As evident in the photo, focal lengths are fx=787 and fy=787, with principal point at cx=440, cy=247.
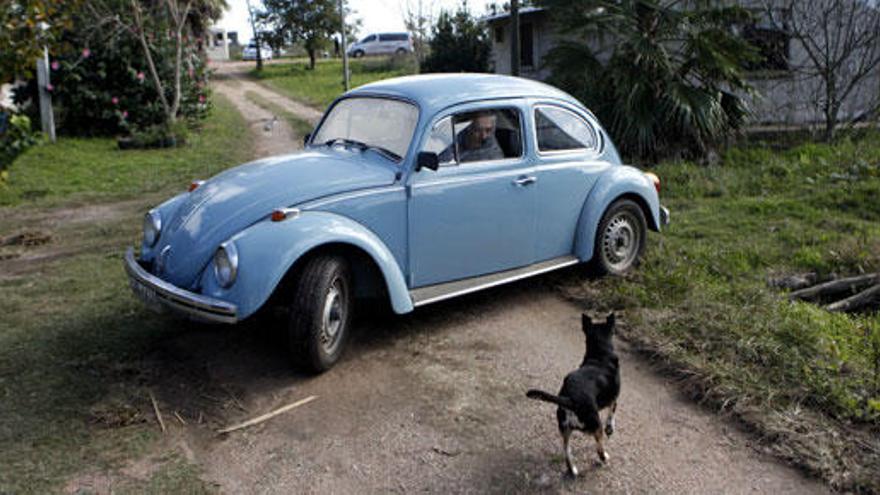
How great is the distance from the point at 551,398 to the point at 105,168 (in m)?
10.8

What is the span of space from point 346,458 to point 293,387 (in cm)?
87

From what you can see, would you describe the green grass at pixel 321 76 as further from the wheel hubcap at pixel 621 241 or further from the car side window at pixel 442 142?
the car side window at pixel 442 142

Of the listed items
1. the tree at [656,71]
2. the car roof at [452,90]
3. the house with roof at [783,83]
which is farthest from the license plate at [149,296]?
the house with roof at [783,83]

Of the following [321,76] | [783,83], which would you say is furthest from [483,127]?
[321,76]

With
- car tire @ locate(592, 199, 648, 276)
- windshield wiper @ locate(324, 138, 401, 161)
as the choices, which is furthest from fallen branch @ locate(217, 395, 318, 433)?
car tire @ locate(592, 199, 648, 276)

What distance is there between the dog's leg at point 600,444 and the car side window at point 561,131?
8.85 feet

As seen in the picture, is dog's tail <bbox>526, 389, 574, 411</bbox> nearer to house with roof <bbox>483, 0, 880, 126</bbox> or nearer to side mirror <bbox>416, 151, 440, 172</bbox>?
side mirror <bbox>416, 151, 440, 172</bbox>

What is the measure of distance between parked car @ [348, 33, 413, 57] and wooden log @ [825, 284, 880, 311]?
140 ft

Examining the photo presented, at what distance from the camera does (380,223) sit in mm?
4918

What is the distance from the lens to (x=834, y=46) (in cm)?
1240

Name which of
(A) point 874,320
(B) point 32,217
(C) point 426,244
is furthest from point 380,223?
(B) point 32,217

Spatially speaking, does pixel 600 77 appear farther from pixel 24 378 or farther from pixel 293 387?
pixel 24 378

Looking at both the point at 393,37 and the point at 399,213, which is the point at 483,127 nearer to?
the point at 399,213

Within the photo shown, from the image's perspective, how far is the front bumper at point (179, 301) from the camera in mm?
4266
